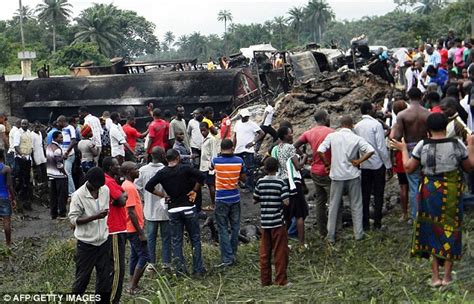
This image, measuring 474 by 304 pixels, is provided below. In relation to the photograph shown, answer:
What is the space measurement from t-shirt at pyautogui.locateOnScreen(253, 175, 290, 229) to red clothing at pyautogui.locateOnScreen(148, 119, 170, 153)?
600cm

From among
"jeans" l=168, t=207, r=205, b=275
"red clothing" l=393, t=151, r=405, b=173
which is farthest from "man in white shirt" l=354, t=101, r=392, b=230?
"jeans" l=168, t=207, r=205, b=275

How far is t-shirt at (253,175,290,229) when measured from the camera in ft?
28.5

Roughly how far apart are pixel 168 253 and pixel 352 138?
2.84 m

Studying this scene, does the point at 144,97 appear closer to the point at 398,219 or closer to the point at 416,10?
the point at 398,219

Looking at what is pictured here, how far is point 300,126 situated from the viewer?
1856 centimetres

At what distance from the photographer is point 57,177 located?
13828 millimetres

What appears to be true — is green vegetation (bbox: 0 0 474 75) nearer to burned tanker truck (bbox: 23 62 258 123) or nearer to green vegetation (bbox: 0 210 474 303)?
burned tanker truck (bbox: 23 62 258 123)

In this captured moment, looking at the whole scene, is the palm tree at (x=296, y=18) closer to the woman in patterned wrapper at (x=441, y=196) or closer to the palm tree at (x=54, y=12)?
the palm tree at (x=54, y=12)

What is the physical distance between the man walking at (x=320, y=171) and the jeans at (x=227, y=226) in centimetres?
124

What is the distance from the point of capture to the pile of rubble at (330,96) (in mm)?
18594

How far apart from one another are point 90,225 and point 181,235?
81.3 inches

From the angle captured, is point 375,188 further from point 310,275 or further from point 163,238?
point 163,238

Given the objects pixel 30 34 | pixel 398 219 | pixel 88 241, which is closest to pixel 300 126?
pixel 398 219

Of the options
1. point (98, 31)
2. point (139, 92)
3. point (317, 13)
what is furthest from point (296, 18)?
point (139, 92)
